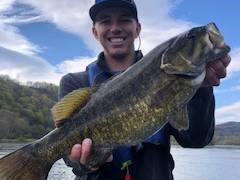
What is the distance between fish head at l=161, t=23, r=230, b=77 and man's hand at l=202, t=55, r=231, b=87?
0.10 metres

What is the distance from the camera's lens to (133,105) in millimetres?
4695

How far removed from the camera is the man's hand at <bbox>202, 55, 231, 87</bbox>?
4739 millimetres

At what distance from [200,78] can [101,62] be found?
1.97 m

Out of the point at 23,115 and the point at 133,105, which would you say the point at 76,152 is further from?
the point at 23,115

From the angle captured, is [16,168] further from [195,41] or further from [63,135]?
[195,41]

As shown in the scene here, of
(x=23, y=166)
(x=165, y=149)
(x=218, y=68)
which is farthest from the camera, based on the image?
(x=165, y=149)

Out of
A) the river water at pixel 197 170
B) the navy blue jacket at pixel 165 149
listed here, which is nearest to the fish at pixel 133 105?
the navy blue jacket at pixel 165 149

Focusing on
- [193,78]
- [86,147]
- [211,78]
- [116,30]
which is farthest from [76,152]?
[116,30]

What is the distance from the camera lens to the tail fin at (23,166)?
496cm

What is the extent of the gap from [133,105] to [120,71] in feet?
3.85

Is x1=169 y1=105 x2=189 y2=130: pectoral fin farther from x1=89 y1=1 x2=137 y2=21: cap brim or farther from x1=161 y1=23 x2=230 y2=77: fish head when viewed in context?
x1=89 y1=1 x2=137 y2=21: cap brim

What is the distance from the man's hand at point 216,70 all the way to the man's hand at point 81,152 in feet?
5.22

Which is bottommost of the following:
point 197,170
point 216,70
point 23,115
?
point 197,170

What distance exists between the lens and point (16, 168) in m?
5.00
